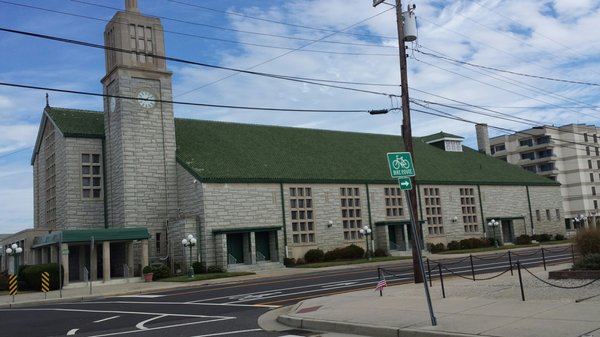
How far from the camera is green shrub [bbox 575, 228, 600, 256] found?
58.6 feet

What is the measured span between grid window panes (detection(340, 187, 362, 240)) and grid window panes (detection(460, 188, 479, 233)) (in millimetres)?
13820

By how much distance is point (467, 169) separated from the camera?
6175 cm

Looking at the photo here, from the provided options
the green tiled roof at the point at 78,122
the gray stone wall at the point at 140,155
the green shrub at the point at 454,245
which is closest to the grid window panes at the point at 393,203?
the green shrub at the point at 454,245

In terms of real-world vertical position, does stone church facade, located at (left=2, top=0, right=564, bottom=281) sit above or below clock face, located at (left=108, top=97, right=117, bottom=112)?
below

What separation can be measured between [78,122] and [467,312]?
40755 millimetres

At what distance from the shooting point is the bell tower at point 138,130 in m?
42.3

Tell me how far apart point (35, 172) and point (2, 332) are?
141 ft

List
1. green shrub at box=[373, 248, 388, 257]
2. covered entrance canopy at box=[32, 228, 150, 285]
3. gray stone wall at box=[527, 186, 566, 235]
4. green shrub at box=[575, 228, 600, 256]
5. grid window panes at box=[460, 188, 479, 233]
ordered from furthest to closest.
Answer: gray stone wall at box=[527, 186, 566, 235]
grid window panes at box=[460, 188, 479, 233]
green shrub at box=[373, 248, 388, 257]
covered entrance canopy at box=[32, 228, 150, 285]
green shrub at box=[575, 228, 600, 256]

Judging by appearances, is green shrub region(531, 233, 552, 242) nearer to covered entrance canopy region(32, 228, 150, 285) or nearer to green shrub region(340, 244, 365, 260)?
green shrub region(340, 244, 365, 260)

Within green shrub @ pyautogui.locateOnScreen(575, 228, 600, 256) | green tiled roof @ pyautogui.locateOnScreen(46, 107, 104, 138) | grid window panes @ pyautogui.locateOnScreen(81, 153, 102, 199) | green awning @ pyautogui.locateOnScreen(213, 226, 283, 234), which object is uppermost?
green tiled roof @ pyautogui.locateOnScreen(46, 107, 104, 138)

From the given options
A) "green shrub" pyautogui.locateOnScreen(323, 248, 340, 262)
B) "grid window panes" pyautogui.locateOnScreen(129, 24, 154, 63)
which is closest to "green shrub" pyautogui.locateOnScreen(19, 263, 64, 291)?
"grid window panes" pyautogui.locateOnScreen(129, 24, 154, 63)

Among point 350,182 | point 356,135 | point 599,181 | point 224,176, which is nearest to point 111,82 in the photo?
point 224,176

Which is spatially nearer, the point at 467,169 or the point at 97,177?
the point at 97,177

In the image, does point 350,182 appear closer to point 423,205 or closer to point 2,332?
point 423,205
